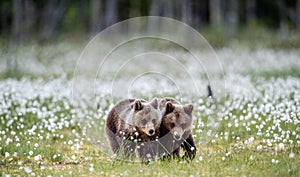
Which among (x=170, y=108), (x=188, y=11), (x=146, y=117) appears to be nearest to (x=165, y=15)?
(x=188, y=11)

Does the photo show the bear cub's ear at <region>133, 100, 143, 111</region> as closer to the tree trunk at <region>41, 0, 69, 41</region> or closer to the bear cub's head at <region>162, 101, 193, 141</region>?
the bear cub's head at <region>162, 101, 193, 141</region>

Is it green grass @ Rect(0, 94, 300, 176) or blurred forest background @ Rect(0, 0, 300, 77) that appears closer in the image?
green grass @ Rect(0, 94, 300, 176)

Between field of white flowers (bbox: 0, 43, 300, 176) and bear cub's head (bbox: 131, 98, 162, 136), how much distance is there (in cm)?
59

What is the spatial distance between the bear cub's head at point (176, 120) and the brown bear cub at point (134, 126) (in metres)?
0.16

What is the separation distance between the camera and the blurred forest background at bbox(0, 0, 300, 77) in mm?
33363

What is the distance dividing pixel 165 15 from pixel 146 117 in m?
37.0

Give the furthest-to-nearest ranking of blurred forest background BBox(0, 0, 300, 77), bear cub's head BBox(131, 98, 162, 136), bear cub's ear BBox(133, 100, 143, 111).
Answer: blurred forest background BBox(0, 0, 300, 77), bear cub's ear BBox(133, 100, 143, 111), bear cub's head BBox(131, 98, 162, 136)

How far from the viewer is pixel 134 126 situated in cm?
701

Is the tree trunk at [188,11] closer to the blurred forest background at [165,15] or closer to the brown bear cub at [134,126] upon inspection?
the blurred forest background at [165,15]

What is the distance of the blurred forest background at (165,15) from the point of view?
33.4 m

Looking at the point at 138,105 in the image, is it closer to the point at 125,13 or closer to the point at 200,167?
the point at 200,167

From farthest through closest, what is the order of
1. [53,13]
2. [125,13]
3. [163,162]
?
[125,13] < [53,13] < [163,162]

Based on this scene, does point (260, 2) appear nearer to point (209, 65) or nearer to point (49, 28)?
point (49, 28)

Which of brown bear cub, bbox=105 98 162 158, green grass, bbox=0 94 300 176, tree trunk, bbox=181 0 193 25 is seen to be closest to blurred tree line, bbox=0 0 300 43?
tree trunk, bbox=181 0 193 25
